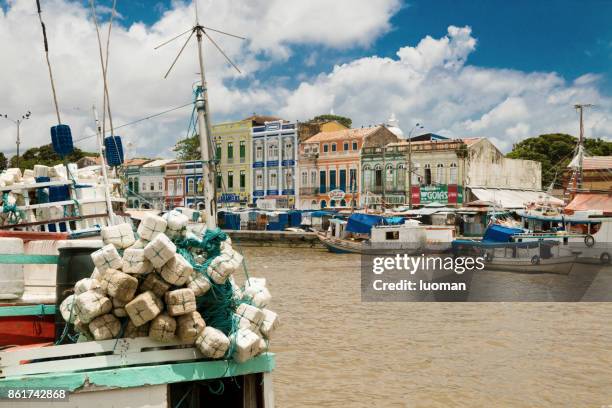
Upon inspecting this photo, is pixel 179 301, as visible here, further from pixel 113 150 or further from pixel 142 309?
pixel 113 150

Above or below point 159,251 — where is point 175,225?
above

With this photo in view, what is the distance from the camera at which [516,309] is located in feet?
55.1

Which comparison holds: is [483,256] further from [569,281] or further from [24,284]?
[24,284]

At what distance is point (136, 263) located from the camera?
480cm

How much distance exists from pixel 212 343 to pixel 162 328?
384mm

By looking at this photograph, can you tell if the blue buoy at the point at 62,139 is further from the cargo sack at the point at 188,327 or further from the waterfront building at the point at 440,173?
the waterfront building at the point at 440,173

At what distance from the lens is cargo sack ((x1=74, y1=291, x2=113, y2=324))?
475 cm

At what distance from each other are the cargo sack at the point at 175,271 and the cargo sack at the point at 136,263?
0.12 m

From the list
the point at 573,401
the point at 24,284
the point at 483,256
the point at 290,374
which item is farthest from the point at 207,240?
the point at 483,256

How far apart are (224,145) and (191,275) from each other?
5752 centimetres

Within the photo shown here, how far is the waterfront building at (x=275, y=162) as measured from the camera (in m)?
57.2

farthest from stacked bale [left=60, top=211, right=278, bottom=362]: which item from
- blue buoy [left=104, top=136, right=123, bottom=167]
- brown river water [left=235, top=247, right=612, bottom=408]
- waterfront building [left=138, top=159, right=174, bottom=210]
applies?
waterfront building [left=138, top=159, right=174, bottom=210]

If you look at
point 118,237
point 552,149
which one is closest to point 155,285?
point 118,237

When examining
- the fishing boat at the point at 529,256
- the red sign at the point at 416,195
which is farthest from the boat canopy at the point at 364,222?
the red sign at the point at 416,195
